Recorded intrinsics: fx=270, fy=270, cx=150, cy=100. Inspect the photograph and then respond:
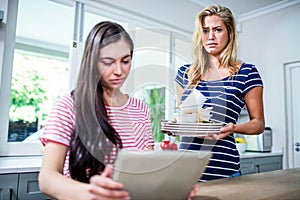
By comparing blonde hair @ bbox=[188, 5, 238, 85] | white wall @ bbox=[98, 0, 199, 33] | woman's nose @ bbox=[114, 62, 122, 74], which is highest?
white wall @ bbox=[98, 0, 199, 33]

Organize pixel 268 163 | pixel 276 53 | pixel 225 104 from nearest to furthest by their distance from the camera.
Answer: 1. pixel 225 104
2. pixel 268 163
3. pixel 276 53

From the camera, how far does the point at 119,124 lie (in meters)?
0.68

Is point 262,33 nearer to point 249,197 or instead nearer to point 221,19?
point 221,19

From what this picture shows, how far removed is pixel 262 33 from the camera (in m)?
3.27

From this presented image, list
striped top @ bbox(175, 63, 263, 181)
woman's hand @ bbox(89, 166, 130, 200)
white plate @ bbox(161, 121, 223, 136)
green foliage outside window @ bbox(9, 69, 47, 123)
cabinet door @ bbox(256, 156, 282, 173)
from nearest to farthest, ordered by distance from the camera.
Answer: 1. woman's hand @ bbox(89, 166, 130, 200)
2. white plate @ bbox(161, 121, 223, 136)
3. striped top @ bbox(175, 63, 263, 181)
4. cabinet door @ bbox(256, 156, 282, 173)
5. green foliage outside window @ bbox(9, 69, 47, 123)

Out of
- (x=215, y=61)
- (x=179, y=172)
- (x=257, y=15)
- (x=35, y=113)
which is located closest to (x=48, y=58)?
(x=35, y=113)

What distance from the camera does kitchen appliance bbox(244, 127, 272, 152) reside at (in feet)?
9.40

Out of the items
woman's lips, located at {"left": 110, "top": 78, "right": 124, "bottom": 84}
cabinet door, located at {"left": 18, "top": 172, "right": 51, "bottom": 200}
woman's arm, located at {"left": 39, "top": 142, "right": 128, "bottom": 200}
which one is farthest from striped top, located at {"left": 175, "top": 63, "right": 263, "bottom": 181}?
cabinet door, located at {"left": 18, "top": 172, "right": 51, "bottom": 200}

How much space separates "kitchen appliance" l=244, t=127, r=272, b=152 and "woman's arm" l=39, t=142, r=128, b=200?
2.66 m

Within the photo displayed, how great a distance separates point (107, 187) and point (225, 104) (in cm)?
74

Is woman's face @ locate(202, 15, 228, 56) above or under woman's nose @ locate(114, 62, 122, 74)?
above

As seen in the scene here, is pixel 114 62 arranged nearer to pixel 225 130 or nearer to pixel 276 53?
pixel 225 130

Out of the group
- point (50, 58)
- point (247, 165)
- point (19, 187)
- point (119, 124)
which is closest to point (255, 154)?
point (247, 165)

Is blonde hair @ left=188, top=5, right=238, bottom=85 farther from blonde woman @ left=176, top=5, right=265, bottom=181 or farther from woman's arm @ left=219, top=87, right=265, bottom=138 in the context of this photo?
woman's arm @ left=219, top=87, right=265, bottom=138
